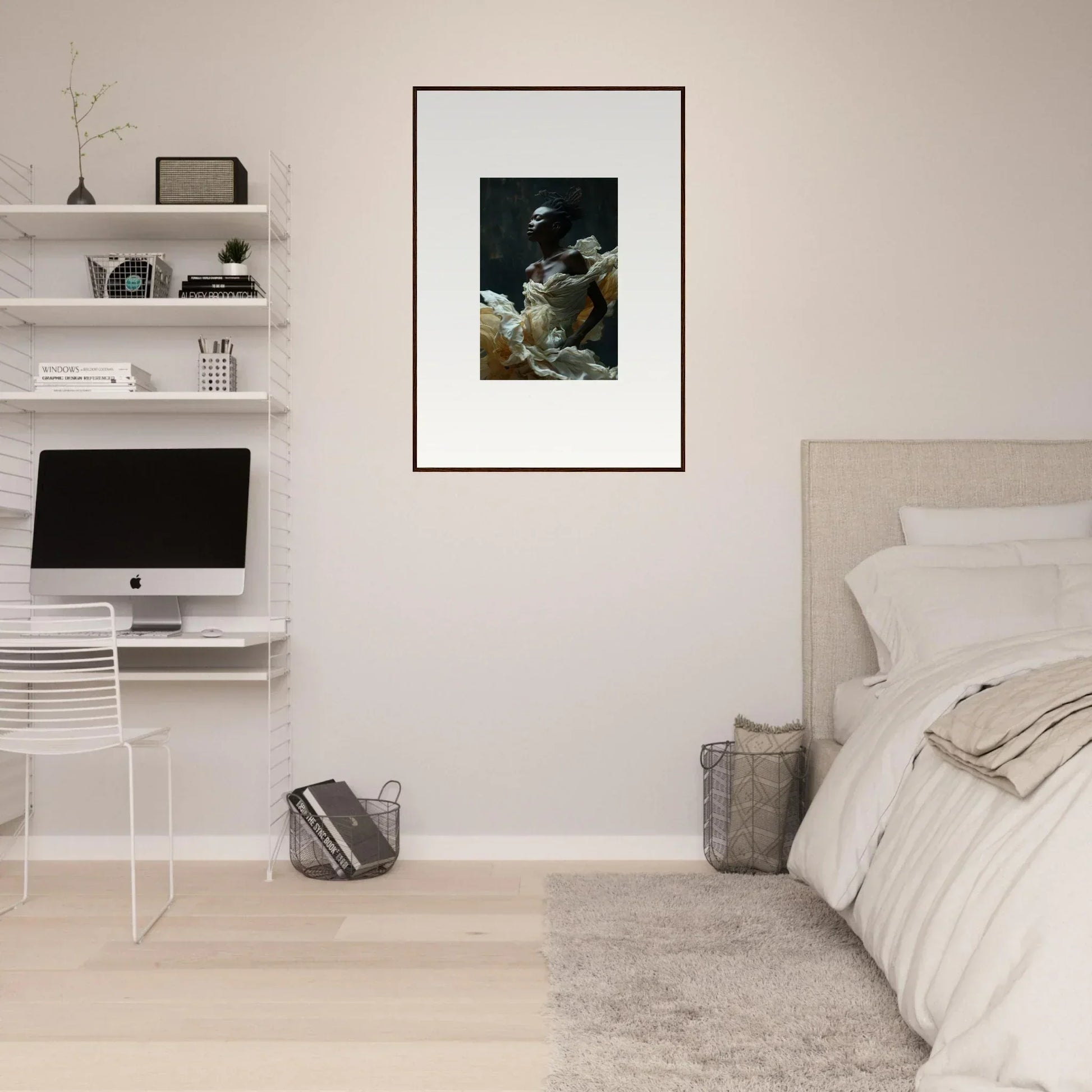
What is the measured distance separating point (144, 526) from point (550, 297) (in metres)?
1.46

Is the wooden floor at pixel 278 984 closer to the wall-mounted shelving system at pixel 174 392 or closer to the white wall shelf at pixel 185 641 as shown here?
the wall-mounted shelving system at pixel 174 392

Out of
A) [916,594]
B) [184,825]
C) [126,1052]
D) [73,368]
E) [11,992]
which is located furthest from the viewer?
[184,825]

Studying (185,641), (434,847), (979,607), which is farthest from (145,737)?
(979,607)

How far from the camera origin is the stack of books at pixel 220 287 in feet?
10.4

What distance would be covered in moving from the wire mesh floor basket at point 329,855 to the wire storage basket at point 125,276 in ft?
5.36

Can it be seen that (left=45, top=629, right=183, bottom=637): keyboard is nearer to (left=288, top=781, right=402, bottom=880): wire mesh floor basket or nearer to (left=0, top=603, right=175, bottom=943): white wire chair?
(left=0, top=603, right=175, bottom=943): white wire chair

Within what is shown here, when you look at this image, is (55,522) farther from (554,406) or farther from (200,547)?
(554,406)

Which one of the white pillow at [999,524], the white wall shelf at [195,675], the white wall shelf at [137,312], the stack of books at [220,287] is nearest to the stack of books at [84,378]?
the white wall shelf at [137,312]

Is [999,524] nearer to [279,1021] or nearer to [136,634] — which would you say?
[279,1021]

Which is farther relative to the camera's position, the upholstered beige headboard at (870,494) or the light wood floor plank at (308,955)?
the upholstered beige headboard at (870,494)

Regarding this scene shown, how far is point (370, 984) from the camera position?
2.29 meters

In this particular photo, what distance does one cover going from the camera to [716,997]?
7.07ft

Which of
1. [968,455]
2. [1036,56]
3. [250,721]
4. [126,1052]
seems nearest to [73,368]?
[250,721]

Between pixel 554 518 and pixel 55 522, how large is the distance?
1.54 m
